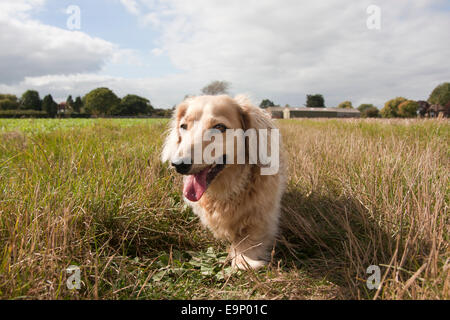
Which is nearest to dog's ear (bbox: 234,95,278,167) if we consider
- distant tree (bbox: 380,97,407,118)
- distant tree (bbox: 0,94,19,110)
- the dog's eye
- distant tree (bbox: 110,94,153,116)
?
the dog's eye

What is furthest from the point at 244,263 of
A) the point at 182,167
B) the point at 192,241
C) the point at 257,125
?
the point at 257,125

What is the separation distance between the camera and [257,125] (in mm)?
2342

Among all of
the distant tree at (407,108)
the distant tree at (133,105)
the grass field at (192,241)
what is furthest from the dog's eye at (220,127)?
the distant tree at (133,105)

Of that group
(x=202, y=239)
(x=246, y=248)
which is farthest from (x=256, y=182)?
(x=202, y=239)

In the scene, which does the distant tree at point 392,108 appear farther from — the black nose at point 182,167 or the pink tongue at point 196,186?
the black nose at point 182,167

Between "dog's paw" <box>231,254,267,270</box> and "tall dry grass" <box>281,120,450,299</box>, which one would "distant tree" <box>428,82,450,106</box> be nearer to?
"tall dry grass" <box>281,120,450,299</box>

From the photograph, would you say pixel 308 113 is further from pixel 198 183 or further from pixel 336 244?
pixel 198 183

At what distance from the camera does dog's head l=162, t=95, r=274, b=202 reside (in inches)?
71.9

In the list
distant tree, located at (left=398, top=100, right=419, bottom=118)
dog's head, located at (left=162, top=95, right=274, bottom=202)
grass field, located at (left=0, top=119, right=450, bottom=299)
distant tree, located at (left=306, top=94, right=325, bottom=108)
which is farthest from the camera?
distant tree, located at (left=306, top=94, right=325, bottom=108)

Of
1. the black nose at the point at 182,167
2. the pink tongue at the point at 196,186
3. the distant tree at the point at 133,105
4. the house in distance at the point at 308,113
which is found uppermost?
the distant tree at the point at 133,105

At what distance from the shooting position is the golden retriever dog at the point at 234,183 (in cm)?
196

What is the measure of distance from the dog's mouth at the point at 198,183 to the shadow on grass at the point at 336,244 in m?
0.74

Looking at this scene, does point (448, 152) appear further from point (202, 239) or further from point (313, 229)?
point (202, 239)

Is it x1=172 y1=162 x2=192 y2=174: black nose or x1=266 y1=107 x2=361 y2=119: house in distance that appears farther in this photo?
x1=266 y1=107 x2=361 y2=119: house in distance
